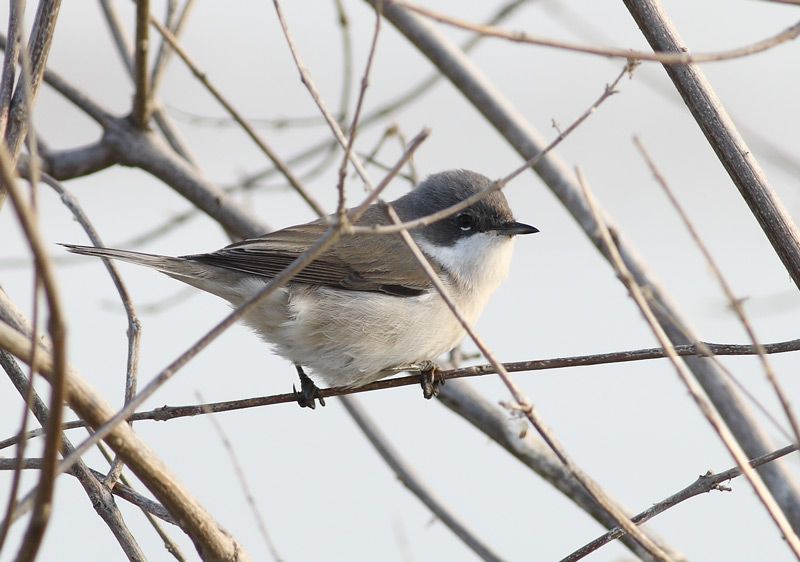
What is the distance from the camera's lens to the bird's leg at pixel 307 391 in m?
4.00

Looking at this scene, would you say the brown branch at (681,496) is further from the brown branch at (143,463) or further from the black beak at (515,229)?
the black beak at (515,229)

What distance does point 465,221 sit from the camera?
15.4 ft

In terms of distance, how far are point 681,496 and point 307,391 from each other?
7.10 ft

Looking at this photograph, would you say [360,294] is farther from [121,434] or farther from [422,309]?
[121,434]

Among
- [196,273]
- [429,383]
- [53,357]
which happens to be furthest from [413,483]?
[53,357]

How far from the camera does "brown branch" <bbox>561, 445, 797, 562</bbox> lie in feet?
6.79

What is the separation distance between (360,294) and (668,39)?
214 centimetres

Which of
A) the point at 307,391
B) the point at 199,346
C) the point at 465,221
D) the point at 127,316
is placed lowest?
the point at 199,346

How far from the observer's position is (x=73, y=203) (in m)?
3.04

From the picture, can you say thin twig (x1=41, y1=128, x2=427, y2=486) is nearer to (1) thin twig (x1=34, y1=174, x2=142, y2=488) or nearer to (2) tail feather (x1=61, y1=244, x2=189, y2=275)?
(1) thin twig (x1=34, y1=174, x2=142, y2=488)

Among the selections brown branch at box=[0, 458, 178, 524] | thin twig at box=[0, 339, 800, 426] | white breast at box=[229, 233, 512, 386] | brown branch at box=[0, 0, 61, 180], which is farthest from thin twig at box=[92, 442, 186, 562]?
white breast at box=[229, 233, 512, 386]

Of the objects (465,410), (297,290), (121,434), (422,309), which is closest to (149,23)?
(297,290)

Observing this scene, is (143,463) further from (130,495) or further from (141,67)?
(141,67)

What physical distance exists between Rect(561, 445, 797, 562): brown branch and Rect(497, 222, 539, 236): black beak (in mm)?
2268
